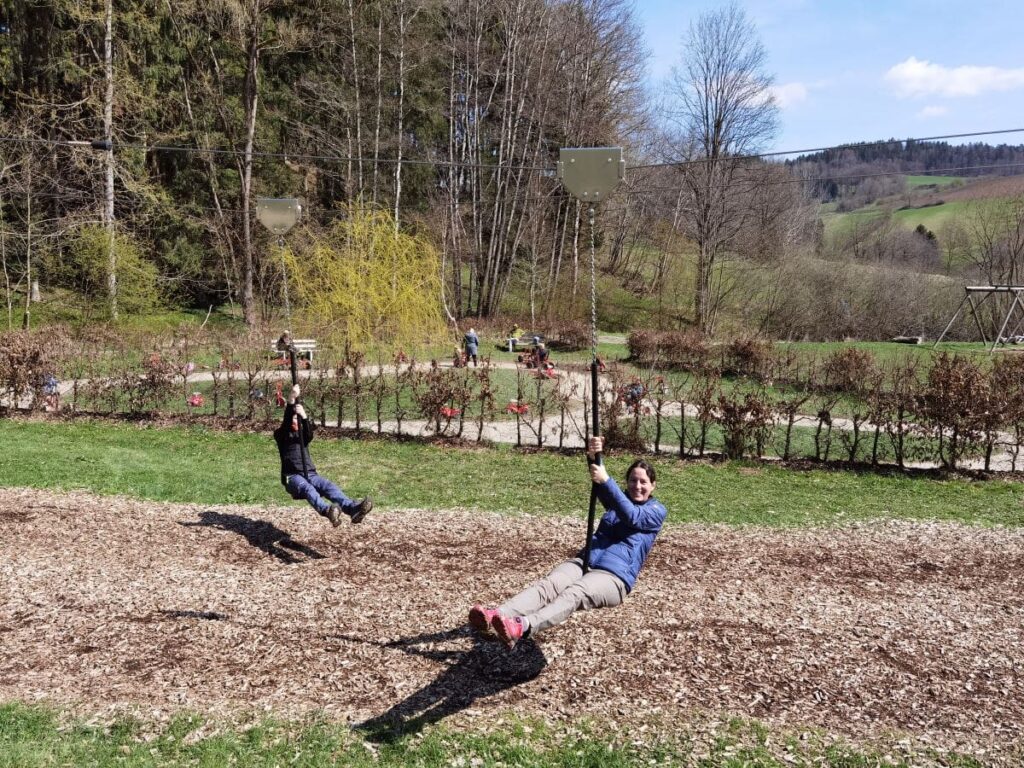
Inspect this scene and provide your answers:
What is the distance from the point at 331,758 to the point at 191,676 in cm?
144

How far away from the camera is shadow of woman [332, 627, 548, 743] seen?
4.46 metres

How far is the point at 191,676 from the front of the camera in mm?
4938

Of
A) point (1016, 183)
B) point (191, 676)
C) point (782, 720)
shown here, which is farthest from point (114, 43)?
point (1016, 183)

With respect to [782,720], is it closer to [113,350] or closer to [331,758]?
[331,758]

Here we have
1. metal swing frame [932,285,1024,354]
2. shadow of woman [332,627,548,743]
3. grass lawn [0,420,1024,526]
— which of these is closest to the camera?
shadow of woman [332,627,548,743]

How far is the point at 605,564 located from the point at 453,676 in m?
1.32

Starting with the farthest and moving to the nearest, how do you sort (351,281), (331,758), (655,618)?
(351,281) < (655,618) < (331,758)

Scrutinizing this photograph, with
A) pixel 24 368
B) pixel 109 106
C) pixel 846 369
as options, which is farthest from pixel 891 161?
pixel 24 368

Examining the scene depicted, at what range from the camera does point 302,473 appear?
7656 mm

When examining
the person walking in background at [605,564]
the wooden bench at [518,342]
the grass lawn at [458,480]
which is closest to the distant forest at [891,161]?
the wooden bench at [518,342]

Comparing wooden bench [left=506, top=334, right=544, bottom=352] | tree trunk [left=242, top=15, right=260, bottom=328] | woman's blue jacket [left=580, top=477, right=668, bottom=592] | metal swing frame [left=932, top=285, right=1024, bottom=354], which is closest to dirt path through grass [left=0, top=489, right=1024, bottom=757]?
woman's blue jacket [left=580, top=477, right=668, bottom=592]

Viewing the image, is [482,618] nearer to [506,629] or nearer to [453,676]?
[506,629]

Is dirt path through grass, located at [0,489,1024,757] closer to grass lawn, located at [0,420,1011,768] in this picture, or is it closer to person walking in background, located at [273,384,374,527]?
grass lawn, located at [0,420,1011,768]

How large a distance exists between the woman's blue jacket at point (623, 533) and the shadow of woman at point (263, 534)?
10.6 feet
